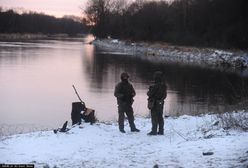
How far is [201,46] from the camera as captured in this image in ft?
203

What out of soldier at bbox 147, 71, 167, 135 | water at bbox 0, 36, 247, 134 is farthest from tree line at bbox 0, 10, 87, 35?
soldier at bbox 147, 71, 167, 135

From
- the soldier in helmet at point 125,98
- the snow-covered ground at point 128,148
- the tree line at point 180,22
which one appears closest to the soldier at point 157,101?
the snow-covered ground at point 128,148

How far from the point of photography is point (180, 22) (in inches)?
3066

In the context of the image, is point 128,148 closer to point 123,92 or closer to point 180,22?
point 123,92

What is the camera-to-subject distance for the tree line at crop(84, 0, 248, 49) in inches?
2319

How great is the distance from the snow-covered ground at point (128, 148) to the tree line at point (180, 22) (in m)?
44.8

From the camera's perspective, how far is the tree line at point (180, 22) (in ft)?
193

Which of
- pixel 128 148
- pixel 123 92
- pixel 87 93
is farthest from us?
pixel 87 93

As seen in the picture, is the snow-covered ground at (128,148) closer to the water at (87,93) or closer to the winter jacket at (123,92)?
the winter jacket at (123,92)

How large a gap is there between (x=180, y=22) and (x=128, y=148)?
6879 centimetres

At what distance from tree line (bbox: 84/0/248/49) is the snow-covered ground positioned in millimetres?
44811

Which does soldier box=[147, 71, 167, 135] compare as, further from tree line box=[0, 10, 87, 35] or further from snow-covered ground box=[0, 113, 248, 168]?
tree line box=[0, 10, 87, 35]

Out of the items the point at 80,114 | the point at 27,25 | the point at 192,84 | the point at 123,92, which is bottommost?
the point at 192,84

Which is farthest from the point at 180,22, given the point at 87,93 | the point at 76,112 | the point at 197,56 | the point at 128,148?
the point at 128,148
